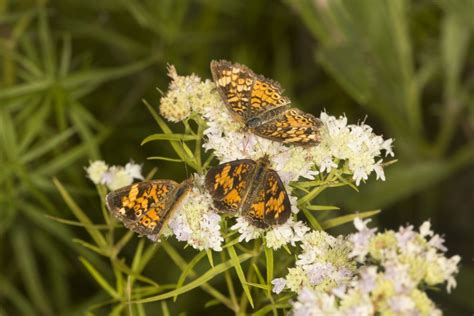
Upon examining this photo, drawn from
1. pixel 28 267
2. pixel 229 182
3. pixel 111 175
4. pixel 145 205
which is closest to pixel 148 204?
pixel 145 205

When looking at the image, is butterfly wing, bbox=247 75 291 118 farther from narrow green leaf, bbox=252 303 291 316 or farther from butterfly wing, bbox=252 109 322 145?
narrow green leaf, bbox=252 303 291 316

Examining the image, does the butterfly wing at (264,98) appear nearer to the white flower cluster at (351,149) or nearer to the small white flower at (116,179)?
the white flower cluster at (351,149)

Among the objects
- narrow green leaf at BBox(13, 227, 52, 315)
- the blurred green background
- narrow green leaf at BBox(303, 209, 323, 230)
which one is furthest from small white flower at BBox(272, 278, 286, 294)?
narrow green leaf at BBox(13, 227, 52, 315)

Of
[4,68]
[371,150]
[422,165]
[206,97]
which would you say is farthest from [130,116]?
[371,150]

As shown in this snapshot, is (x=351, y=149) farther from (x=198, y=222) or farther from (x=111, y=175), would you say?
(x=111, y=175)

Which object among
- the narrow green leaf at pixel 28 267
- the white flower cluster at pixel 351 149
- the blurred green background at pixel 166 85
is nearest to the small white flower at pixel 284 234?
the white flower cluster at pixel 351 149

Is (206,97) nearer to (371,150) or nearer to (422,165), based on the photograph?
(371,150)
